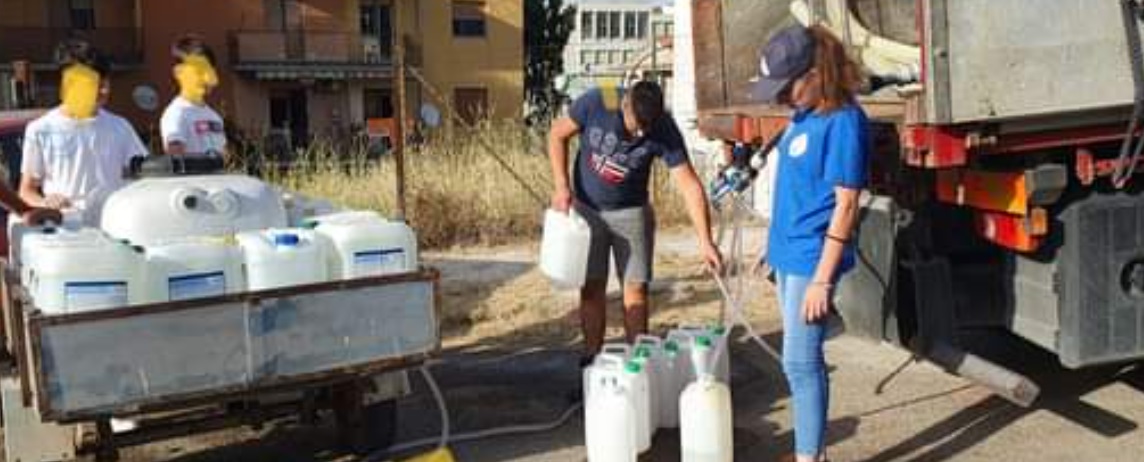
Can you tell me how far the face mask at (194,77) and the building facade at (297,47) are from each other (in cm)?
Result: 3132

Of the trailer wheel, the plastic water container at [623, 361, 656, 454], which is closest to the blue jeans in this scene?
the plastic water container at [623, 361, 656, 454]

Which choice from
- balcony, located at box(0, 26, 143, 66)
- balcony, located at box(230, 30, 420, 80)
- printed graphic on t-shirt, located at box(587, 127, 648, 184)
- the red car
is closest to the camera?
printed graphic on t-shirt, located at box(587, 127, 648, 184)

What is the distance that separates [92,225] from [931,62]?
3325 mm

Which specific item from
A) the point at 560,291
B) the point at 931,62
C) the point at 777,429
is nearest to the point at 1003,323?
the point at 777,429

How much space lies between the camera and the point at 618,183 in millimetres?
5750

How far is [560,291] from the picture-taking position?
8.55 metres

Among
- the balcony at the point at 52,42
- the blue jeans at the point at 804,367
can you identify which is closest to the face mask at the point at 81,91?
the blue jeans at the point at 804,367

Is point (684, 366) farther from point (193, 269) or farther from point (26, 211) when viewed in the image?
point (26, 211)

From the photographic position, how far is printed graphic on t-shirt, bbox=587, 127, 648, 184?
5703 mm

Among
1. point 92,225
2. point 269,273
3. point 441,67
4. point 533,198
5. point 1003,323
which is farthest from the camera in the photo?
point 441,67

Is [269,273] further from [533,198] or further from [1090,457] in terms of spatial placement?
[533,198]

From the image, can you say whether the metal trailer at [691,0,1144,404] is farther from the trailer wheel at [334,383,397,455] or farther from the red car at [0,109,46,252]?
the red car at [0,109,46,252]

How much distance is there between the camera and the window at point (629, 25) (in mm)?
74394

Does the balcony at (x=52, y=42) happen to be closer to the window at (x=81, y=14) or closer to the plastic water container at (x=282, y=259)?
the window at (x=81, y=14)
